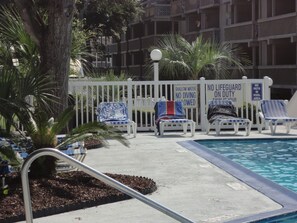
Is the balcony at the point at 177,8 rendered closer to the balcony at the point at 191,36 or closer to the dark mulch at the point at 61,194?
the balcony at the point at 191,36

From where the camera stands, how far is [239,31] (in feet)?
125

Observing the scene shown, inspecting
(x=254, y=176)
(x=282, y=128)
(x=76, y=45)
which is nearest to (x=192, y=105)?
(x=282, y=128)

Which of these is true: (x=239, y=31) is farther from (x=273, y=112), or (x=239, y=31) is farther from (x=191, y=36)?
(x=273, y=112)

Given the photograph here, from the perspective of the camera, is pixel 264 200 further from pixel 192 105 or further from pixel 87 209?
pixel 192 105

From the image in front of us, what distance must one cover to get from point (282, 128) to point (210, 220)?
11.9 m

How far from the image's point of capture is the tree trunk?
9062mm

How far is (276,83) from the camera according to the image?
33562mm

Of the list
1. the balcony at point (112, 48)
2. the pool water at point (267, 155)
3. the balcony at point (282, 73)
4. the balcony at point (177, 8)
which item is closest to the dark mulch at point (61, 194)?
the pool water at point (267, 155)

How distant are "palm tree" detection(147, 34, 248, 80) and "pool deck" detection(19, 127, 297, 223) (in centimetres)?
780

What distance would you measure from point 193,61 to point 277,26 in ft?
46.4

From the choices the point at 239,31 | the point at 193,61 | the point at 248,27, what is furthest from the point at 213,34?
the point at 193,61

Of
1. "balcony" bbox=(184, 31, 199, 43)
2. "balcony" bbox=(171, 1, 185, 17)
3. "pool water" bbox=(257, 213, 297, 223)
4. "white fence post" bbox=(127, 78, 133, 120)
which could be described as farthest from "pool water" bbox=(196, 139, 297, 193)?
"balcony" bbox=(171, 1, 185, 17)

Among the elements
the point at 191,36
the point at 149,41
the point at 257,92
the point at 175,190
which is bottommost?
the point at 175,190

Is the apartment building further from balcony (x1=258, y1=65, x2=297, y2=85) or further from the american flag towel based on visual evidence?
the american flag towel
